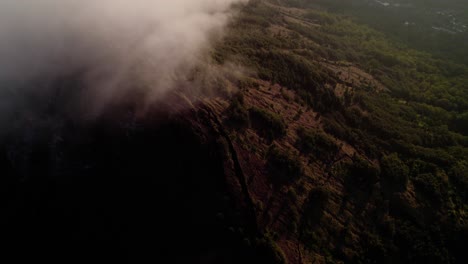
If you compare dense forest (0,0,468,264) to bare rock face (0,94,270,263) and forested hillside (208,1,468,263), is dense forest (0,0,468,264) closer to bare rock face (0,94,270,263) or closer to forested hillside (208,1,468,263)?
bare rock face (0,94,270,263)

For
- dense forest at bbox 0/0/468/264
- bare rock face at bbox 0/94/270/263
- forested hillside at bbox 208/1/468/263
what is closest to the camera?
bare rock face at bbox 0/94/270/263

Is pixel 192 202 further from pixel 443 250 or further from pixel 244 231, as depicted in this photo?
pixel 443 250

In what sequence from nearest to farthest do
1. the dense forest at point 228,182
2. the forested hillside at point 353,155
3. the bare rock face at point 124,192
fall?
the bare rock face at point 124,192 < the dense forest at point 228,182 < the forested hillside at point 353,155

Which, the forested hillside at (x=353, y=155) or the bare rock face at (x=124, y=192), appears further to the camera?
the forested hillside at (x=353, y=155)

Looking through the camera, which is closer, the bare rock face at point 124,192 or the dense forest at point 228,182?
the bare rock face at point 124,192

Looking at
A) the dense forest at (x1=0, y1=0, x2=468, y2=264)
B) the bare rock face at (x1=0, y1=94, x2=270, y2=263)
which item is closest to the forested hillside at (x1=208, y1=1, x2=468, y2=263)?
the dense forest at (x1=0, y1=0, x2=468, y2=264)

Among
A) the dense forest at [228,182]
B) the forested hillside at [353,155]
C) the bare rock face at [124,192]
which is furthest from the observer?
the forested hillside at [353,155]

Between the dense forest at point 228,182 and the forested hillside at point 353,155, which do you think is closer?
the dense forest at point 228,182

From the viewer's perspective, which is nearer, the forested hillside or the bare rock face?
the bare rock face

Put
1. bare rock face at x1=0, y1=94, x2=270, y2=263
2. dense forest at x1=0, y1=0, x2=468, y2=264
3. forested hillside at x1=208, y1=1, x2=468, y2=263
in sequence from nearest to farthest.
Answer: bare rock face at x1=0, y1=94, x2=270, y2=263 → dense forest at x1=0, y1=0, x2=468, y2=264 → forested hillside at x1=208, y1=1, x2=468, y2=263

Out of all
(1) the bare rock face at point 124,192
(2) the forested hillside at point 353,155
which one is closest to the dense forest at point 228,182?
(1) the bare rock face at point 124,192

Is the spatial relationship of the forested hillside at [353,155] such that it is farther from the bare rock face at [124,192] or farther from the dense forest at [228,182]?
the bare rock face at [124,192]
